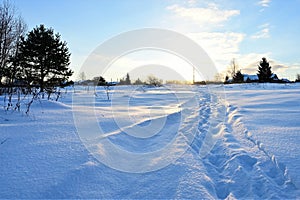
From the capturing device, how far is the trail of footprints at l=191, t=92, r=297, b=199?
5.92ft

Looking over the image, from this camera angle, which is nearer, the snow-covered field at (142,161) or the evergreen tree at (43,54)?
the snow-covered field at (142,161)

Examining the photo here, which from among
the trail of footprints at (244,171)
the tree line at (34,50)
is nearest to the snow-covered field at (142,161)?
the trail of footprints at (244,171)

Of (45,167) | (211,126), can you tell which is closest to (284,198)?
(45,167)

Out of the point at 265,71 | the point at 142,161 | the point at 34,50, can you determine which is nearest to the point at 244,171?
the point at 142,161

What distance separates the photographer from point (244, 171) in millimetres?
2162

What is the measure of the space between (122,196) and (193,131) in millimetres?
2328

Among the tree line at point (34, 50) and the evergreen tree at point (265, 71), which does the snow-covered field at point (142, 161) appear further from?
the evergreen tree at point (265, 71)

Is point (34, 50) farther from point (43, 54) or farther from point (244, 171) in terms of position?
point (244, 171)

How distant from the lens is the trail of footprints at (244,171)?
180 centimetres

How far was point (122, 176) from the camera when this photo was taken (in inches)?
76.1

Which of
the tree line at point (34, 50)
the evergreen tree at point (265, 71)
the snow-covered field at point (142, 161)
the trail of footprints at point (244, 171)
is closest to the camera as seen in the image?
the snow-covered field at point (142, 161)

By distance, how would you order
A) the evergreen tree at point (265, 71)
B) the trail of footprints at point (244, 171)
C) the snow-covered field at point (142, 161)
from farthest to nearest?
the evergreen tree at point (265, 71) < the trail of footprints at point (244, 171) < the snow-covered field at point (142, 161)

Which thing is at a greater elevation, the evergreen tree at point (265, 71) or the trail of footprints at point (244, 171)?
the evergreen tree at point (265, 71)

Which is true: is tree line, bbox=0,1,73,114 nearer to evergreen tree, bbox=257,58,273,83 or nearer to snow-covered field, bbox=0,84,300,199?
snow-covered field, bbox=0,84,300,199
